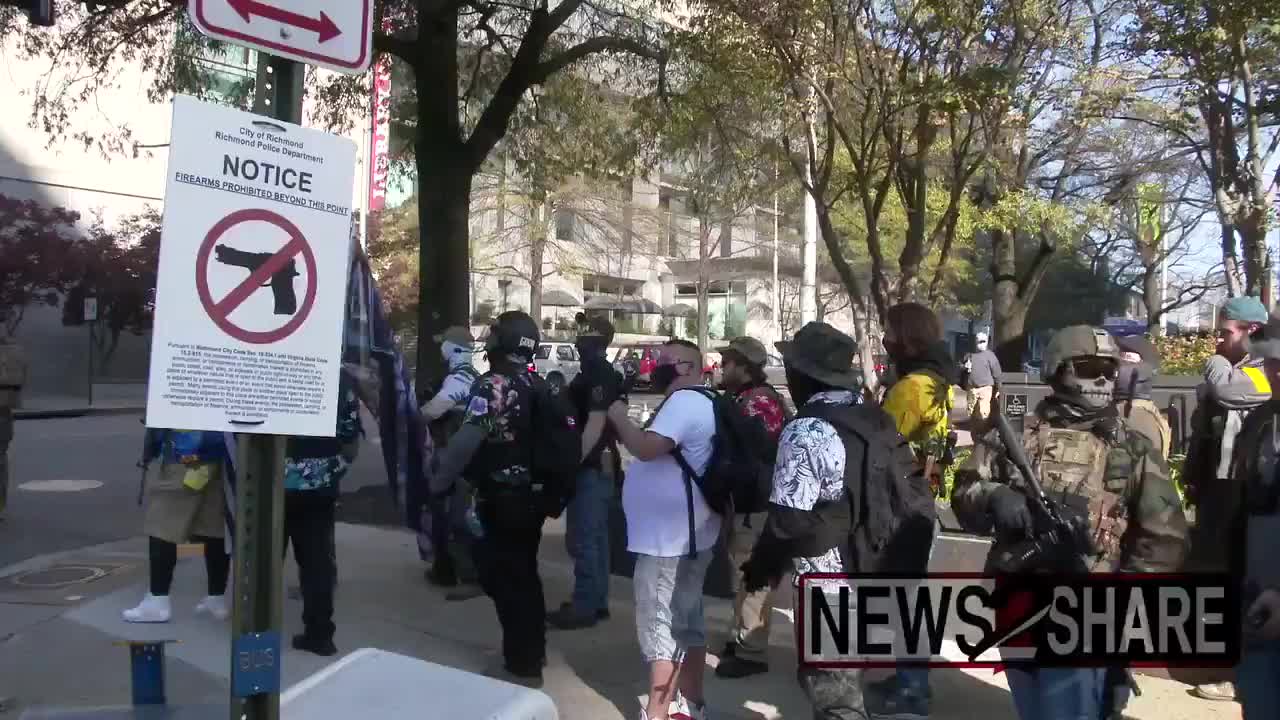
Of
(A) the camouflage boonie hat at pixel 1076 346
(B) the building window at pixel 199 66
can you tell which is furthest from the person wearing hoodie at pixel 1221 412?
(B) the building window at pixel 199 66

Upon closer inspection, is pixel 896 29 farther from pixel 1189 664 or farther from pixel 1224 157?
pixel 1189 664

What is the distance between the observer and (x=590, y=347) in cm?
611

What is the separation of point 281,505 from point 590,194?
1256 inches

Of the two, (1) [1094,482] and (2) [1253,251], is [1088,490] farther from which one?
(2) [1253,251]

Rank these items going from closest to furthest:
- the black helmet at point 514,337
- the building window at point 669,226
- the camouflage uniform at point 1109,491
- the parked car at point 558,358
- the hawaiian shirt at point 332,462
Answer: the camouflage uniform at point 1109,491 → the black helmet at point 514,337 → the hawaiian shirt at point 332,462 → the parked car at point 558,358 → the building window at point 669,226

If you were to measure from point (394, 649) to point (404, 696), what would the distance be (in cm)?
298

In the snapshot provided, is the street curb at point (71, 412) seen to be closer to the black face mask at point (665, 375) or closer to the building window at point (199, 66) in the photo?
the building window at point (199, 66)

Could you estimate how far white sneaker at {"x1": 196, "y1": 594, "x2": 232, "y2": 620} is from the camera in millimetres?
6336

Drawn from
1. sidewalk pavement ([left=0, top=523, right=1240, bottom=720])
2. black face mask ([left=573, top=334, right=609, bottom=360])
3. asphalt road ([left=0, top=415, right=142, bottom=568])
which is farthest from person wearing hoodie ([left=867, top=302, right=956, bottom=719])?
asphalt road ([left=0, top=415, right=142, bottom=568])

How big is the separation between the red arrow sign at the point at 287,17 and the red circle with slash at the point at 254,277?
1.69 ft

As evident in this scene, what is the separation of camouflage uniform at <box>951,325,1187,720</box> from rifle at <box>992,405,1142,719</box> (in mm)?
32

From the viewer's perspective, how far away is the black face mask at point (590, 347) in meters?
6.07

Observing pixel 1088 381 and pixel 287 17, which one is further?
pixel 1088 381

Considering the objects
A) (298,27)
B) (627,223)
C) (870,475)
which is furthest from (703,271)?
(298,27)
